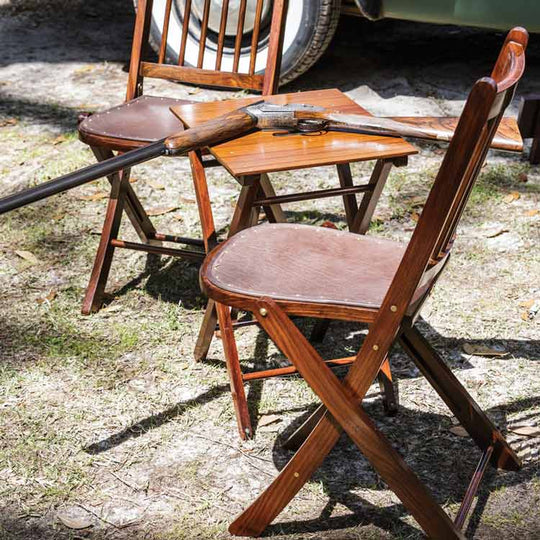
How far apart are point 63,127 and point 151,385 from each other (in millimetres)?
2619

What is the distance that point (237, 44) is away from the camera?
3.52m

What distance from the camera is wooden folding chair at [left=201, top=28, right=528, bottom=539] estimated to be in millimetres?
1906

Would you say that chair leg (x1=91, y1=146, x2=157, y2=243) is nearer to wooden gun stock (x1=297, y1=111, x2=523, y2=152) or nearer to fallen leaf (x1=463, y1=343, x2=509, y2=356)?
wooden gun stock (x1=297, y1=111, x2=523, y2=152)

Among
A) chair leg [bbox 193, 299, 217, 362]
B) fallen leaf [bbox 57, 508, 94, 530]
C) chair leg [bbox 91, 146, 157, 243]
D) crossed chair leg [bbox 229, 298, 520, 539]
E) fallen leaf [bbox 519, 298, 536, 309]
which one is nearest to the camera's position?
crossed chair leg [bbox 229, 298, 520, 539]

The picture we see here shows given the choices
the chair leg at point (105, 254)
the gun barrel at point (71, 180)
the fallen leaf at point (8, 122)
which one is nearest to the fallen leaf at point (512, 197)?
the chair leg at point (105, 254)

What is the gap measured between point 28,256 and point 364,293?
2145mm

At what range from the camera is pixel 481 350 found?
126 inches

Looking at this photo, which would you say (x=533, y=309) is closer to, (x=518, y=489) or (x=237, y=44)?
(x=518, y=489)

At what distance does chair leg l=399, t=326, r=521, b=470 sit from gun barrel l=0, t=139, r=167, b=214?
2.65 ft

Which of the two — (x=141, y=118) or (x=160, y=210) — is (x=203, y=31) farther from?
(x=160, y=210)

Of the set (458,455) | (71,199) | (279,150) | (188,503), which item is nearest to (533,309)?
(458,455)

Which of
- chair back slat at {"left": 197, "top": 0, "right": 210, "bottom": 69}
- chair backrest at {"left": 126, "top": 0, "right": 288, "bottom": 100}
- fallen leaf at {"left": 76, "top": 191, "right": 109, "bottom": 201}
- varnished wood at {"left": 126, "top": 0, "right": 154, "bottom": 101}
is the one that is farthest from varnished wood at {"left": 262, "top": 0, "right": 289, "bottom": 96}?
fallen leaf at {"left": 76, "top": 191, "right": 109, "bottom": 201}

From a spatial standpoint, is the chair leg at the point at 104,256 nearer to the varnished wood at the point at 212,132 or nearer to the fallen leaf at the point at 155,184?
the varnished wood at the point at 212,132

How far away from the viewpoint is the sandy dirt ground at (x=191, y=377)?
8.07 feet
